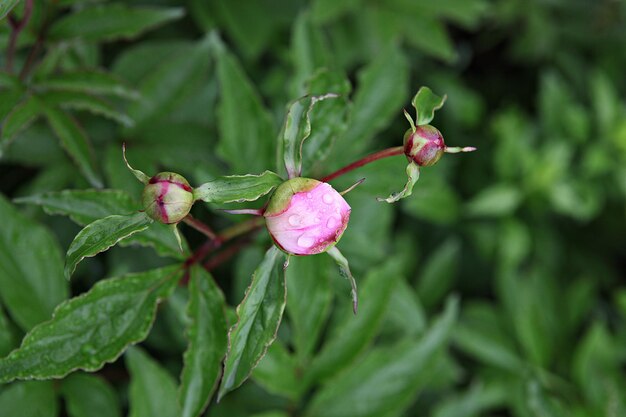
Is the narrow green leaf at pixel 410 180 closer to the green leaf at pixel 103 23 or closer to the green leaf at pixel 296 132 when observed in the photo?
the green leaf at pixel 296 132

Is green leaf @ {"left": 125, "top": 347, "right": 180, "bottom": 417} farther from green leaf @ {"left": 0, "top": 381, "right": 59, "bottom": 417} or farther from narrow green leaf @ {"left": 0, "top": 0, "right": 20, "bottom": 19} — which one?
narrow green leaf @ {"left": 0, "top": 0, "right": 20, "bottom": 19}

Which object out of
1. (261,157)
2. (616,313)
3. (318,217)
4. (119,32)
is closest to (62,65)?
(119,32)

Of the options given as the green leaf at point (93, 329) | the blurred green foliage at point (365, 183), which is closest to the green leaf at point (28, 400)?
the blurred green foliage at point (365, 183)

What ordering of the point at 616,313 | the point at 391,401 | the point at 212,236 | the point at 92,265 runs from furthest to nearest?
1. the point at 616,313
2. the point at 92,265
3. the point at 391,401
4. the point at 212,236

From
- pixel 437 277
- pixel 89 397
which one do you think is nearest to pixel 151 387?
pixel 89 397

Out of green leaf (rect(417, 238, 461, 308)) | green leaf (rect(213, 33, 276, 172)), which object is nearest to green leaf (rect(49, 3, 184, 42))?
green leaf (rect(213, 33, 276, 172))

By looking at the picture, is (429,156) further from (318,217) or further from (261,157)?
(261,157)
